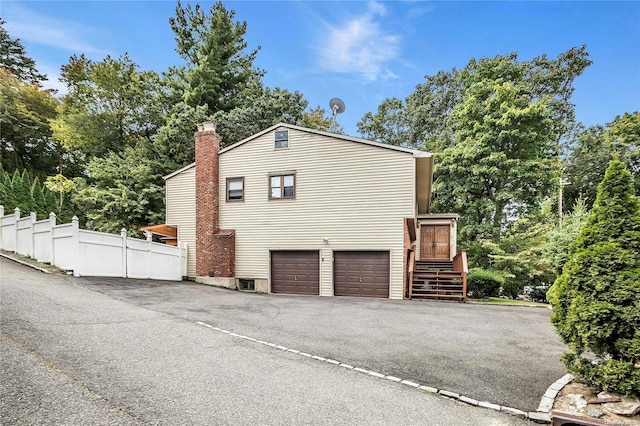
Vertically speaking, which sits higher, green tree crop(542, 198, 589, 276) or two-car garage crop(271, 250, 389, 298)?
green tree crop(542, 198, 589, 276)

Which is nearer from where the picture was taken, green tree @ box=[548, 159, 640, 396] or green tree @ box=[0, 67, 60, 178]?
green tree @ box=[548, 159, 640, 396]

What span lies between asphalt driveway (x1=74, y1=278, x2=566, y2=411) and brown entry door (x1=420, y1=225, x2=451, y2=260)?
6.21 meters

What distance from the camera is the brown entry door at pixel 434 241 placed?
659 inches

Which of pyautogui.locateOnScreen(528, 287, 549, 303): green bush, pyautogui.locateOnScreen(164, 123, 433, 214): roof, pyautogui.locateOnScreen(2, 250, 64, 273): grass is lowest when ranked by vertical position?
pyautogui.locateOnScreen(528, 287, 549, 303): green bush

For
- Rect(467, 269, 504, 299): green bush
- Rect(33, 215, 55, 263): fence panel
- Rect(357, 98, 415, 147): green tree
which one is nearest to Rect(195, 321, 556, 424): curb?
Rect(467, 269, 504, 299): green bush

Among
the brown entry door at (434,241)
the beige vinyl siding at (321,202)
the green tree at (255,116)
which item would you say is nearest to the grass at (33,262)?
the beige vinyl siding at (321,202)

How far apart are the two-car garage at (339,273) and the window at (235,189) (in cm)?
315

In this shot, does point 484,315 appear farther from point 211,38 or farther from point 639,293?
point 211,38

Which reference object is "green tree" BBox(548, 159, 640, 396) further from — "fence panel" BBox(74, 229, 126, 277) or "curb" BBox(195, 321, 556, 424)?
"fence panel" BBox(74, 229, 126, 277)

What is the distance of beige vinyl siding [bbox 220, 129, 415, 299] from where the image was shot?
12.4 m

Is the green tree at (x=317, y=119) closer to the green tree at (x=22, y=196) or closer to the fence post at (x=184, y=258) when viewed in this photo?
the fence post at (x=184, y=258)

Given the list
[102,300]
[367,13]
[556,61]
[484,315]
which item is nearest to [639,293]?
[484,315]

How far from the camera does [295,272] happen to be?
1367cm

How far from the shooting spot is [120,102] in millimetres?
23906
